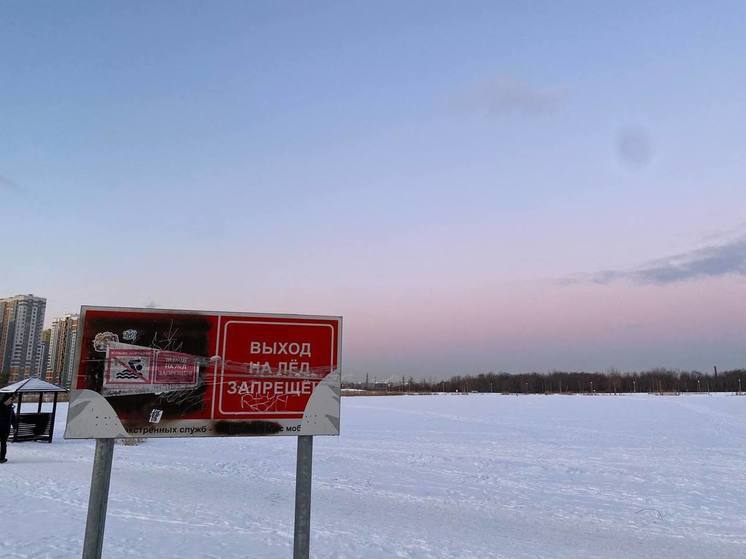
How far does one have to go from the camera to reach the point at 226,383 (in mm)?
4297

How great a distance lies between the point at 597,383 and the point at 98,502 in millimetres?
190255

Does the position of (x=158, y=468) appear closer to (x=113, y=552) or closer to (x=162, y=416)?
(x=113, y=552)

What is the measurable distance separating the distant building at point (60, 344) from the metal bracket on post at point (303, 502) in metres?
94.5

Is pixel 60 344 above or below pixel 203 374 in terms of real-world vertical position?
above

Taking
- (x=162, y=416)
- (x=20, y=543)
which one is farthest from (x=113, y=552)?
(x=162, y=416)

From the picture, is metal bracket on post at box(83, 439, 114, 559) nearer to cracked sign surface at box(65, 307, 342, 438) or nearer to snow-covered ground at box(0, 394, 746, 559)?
cracked sign surface at box(65, 307, 342, 438)

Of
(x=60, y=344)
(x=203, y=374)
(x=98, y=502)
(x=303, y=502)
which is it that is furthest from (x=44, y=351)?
(x=303, y=502)

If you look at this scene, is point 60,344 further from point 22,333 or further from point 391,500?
point 391,500

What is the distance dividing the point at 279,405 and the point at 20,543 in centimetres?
391

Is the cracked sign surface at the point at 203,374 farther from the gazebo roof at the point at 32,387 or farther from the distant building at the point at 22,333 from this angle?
the distant building at the point at 22,333

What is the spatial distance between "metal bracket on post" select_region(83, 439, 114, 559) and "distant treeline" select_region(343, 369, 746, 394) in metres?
162

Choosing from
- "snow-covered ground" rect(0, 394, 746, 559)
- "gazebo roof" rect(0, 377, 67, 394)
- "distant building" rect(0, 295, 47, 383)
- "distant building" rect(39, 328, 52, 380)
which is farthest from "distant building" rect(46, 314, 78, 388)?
"snow-covered ground" rect(0, 394, 746, 559)

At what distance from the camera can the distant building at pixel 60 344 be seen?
87875 mm

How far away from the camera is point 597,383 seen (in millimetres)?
174625
